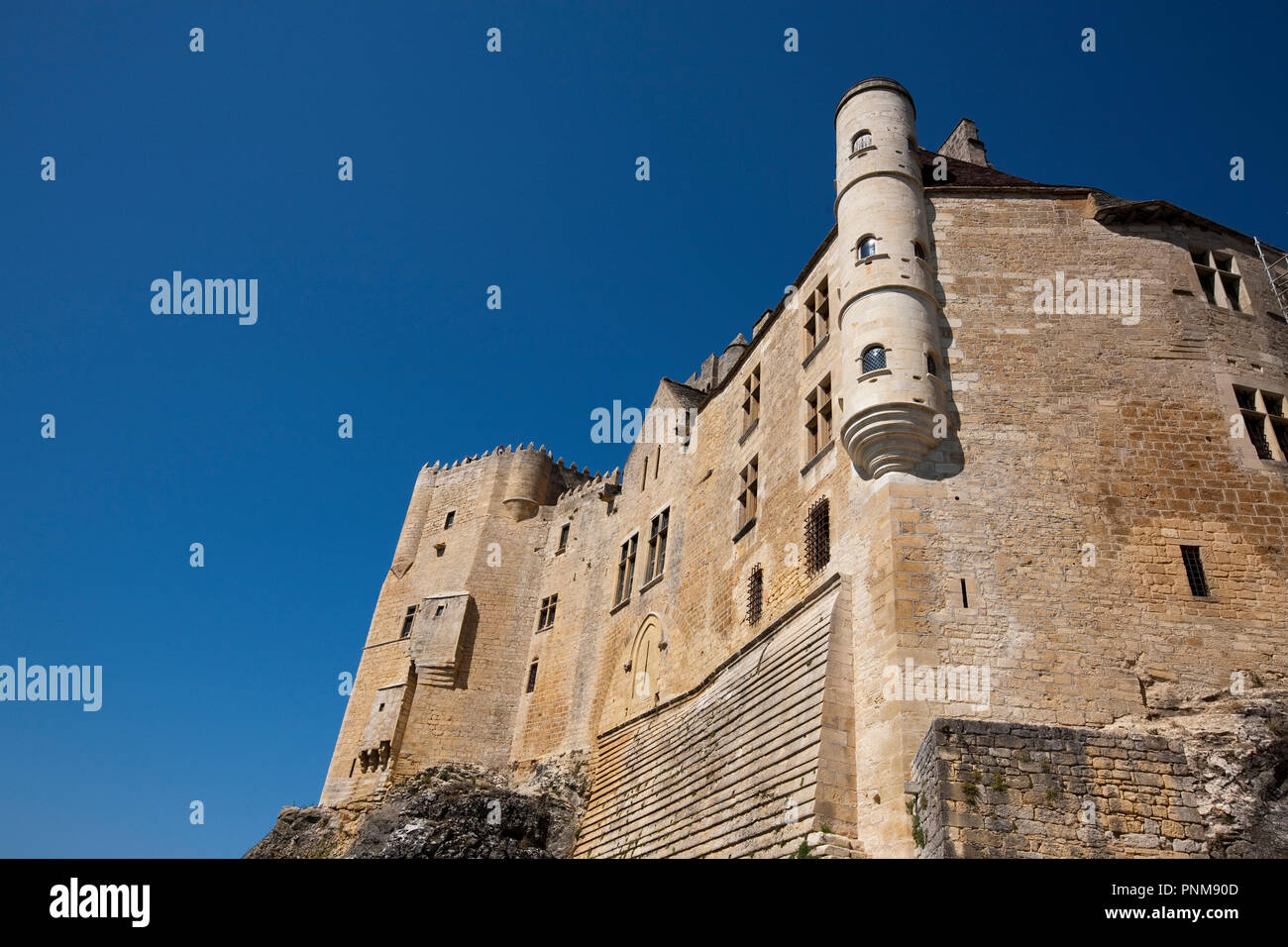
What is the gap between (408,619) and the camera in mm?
28406

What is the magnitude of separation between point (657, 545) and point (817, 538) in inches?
331

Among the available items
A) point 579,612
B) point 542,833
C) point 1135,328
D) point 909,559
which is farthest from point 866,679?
point 579,612

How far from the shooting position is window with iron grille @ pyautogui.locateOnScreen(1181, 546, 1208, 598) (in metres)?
12.1

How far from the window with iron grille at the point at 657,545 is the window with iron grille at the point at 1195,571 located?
12.0m

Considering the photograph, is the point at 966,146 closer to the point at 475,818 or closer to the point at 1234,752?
the point at 1234,752

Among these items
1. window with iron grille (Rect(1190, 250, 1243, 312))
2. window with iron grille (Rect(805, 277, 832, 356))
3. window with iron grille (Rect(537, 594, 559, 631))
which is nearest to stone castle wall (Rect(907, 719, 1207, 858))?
window with iron grille (Rect(1190, 250, 1243, 312))

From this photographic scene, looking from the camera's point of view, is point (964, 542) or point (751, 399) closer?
point (964, 542)

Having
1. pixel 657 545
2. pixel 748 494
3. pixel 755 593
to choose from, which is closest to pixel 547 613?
pixel 657 545

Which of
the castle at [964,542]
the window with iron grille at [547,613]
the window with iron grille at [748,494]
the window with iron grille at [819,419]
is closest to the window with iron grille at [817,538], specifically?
the castle at [964,542]

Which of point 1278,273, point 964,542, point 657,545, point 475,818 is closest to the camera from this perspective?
point 964,542

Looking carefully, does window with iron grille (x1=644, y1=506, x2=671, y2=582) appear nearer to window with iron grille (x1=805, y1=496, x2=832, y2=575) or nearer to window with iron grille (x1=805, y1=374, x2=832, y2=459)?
window with iron grille (x1=805, y1=374, x2=832, y2=459)

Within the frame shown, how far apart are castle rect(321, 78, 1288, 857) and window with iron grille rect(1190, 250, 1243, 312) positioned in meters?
0.04

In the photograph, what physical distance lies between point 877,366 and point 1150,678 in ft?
18.9

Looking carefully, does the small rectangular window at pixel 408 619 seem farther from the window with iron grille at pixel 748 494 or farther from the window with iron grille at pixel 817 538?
the window with iron grille at pixel 817 538
